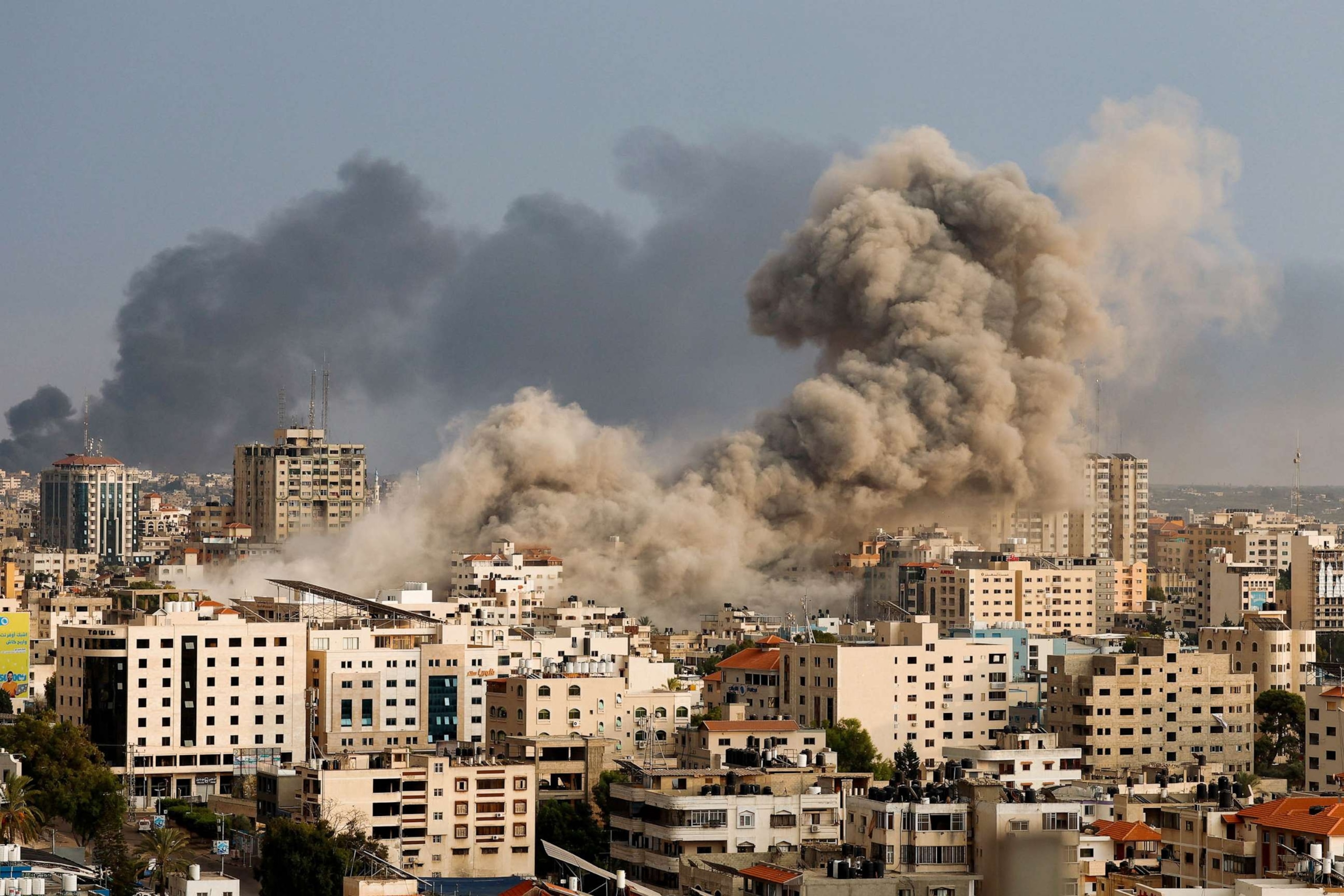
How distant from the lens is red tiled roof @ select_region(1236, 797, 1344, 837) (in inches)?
1024

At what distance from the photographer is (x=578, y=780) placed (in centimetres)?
3528

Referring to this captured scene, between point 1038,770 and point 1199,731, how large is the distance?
25.4 ft

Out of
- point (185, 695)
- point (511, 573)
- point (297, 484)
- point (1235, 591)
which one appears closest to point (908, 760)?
point (185, 695)

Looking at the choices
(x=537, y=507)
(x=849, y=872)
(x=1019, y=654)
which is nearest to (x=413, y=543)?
(x=537, y=507)

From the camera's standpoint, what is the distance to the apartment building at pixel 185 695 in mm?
42031

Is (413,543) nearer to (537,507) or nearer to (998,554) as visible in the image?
(537,507)

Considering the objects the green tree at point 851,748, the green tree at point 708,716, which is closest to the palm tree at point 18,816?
the green tree at point 708,716

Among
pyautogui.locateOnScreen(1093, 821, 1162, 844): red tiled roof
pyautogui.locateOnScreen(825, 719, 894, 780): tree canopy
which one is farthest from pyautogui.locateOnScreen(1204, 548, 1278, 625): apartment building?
pyautogui.locateOnScreen(1093, 821, 1162, 844): red tiled roof

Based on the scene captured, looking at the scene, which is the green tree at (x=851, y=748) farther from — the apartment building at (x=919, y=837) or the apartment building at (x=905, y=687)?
the apartment building at (x=919, y=837)

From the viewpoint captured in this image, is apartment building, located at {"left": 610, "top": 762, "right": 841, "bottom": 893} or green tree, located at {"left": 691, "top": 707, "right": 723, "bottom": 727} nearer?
apartment building, located at {"left": 610, "top": 762, "right": 841, "bottom": 893}

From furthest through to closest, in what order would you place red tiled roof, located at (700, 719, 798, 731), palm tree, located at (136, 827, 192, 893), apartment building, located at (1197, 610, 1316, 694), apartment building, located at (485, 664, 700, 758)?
apartment building, located at (1197, 610, 1316, 694) < apartment building, located at (485, 664, 700, 758) < red tiled roof, located at (700, 719, 798, 731) < palm tree, located at (136, 827, 192, 893)

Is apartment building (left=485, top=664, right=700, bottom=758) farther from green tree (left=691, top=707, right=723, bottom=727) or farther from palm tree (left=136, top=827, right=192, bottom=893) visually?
palm tree (left=136, top=827, right=192, bottom=893)

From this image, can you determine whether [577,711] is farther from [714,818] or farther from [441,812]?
[714,818]

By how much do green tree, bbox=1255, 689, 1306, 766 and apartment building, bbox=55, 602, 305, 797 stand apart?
16062 millimetres
